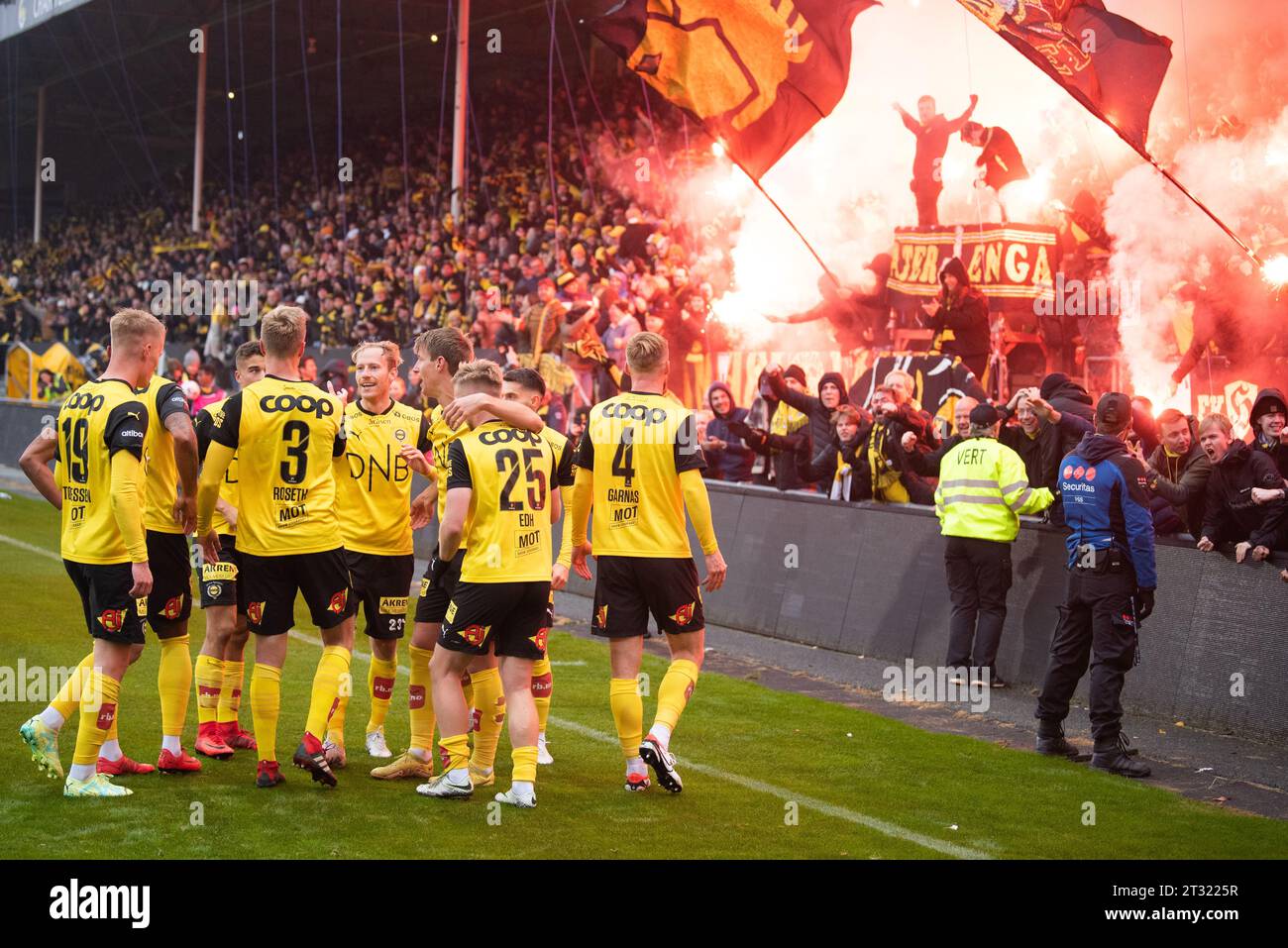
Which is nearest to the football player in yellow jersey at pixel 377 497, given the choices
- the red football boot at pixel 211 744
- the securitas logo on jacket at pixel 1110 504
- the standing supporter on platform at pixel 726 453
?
the red football boot at pixel 211 744

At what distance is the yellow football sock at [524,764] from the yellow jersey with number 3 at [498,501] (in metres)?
0.80

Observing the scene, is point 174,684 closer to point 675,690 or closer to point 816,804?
point 675,690

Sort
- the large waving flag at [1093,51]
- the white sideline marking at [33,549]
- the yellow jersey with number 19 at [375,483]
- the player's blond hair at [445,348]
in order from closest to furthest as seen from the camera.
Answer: the player's blond hair at [445,348] < the yellow jersey with number 19 at [375,483] < the large waving flag at [1093,51] < the white sideline marking at [33,549]

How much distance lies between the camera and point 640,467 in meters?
7.71

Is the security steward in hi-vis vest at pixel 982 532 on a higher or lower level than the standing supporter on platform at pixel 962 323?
lower

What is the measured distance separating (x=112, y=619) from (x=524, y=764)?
2.00 metres

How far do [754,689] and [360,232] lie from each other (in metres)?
21.4

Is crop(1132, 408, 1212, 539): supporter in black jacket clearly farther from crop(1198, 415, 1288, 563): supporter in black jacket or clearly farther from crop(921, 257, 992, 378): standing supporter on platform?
crop(921, 257, 992, 378): standing supporter on platform

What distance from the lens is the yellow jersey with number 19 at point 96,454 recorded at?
7027 millimetres

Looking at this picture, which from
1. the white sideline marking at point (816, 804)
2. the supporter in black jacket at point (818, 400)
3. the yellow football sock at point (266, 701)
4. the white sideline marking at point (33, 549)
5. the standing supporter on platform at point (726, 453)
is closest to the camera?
the white sideline marking at point (816, 804)

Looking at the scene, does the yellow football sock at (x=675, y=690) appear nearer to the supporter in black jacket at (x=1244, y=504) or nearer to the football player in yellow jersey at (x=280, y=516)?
the football player in yellow jersey at (x=280, y=516)

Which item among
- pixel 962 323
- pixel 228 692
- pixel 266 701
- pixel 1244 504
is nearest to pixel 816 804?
pixel 266 701

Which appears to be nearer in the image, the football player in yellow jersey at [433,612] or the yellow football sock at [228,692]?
the football player in yellow jersey at [433,612]

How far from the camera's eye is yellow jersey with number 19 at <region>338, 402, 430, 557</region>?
8.01 metres
